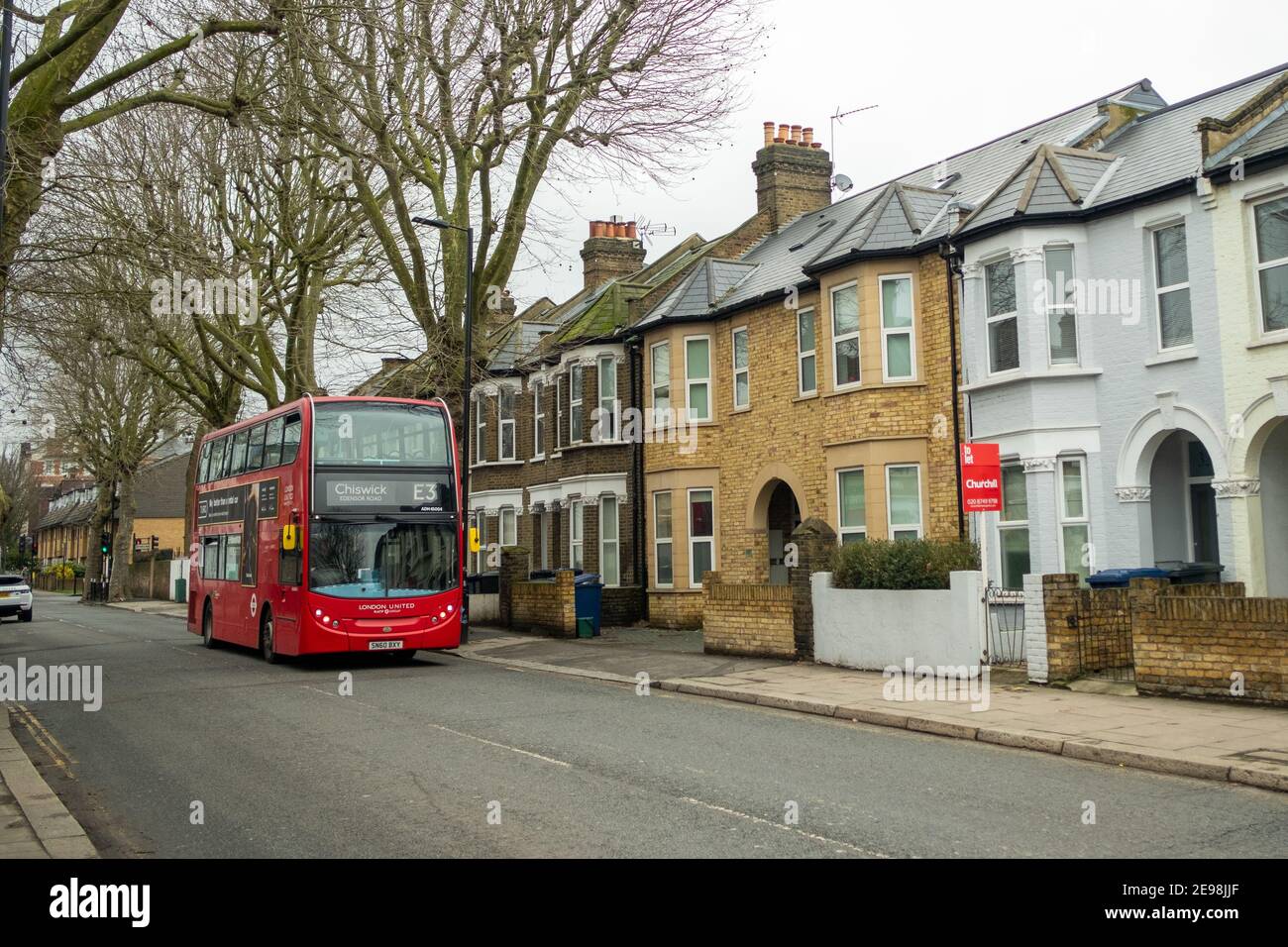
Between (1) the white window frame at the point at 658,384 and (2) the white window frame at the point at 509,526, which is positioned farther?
(2) the white window frame at the point at 509,526

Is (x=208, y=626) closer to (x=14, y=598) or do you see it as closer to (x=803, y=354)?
(x=803, y=354)

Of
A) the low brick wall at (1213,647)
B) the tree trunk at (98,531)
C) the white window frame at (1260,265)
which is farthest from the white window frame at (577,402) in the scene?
the tree trunk at (98,531)

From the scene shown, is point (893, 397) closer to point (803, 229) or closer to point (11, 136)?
point (803, 229)

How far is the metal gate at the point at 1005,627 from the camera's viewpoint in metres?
14.9

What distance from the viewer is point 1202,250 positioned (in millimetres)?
15531

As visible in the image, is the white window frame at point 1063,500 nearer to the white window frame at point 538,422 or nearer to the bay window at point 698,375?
the bay window at point 698,375

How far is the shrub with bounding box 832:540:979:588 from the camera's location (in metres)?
14.9

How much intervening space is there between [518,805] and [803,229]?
68.3 feet

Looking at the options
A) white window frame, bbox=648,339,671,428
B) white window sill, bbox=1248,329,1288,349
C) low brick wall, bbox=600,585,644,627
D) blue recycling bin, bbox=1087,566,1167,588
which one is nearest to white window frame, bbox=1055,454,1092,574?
blue recycling bin, bbox=1087,566,1167,588

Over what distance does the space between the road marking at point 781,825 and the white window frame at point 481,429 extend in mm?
26838

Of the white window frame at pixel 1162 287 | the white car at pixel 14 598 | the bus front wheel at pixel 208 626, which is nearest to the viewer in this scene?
the white window frame at pixel 1162 287

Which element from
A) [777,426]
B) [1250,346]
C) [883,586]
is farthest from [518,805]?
[777,426]

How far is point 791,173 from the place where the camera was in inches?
1107

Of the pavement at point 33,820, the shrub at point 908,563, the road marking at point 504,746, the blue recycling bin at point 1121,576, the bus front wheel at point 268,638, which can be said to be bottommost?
the road marking at point 504,746
